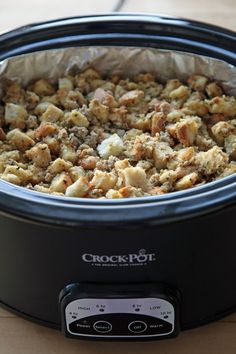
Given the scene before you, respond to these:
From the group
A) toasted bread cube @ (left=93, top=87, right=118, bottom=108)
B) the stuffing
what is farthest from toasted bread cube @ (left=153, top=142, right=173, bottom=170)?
toasted bread cube @ (left=93, top=87, right=118, bottom=108)

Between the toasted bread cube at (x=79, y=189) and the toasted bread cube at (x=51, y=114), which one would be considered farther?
the toasted bread cube at (x=51, y=114)

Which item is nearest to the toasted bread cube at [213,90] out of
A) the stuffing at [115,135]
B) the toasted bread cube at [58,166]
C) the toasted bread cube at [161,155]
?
the stuffing at [115,135]

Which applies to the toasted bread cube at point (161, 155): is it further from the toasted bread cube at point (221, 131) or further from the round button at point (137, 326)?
the round button at point (137, 326)

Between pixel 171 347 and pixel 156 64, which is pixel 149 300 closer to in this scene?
pixel 171 347

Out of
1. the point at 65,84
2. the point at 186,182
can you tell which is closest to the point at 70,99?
the point at 65,84

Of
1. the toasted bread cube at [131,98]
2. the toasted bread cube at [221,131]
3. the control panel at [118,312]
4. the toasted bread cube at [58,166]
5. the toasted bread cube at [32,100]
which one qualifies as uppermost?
the toasted bread cube at [131,98]

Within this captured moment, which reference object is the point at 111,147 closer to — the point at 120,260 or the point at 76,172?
the point at 76,172
